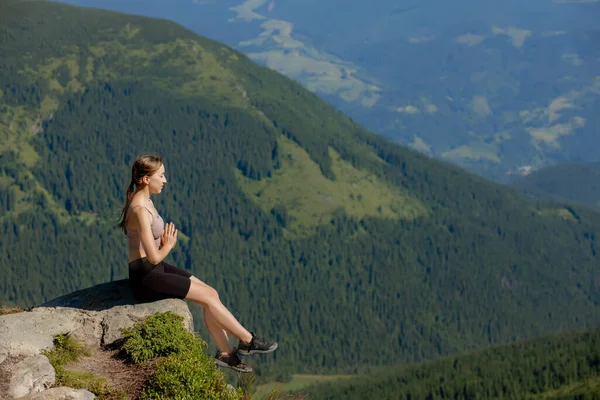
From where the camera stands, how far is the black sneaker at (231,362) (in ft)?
106

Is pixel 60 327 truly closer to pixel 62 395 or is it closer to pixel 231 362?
pixel 62 395

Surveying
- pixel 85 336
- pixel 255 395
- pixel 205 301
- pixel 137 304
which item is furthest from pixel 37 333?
pixel 255 395

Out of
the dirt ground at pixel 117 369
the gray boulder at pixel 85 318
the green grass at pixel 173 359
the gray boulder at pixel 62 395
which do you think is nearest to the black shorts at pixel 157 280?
the gray boulder at pixel 85 318

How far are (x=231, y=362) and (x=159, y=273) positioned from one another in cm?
448

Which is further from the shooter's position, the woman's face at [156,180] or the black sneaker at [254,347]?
the black sneaker at [254,347]

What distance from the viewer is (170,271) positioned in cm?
3406

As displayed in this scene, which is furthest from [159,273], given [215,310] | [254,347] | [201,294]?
[254,347]

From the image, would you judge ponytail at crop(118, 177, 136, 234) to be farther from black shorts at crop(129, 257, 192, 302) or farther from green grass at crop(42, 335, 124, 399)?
green grass at crop(42, 335, 124, 399)

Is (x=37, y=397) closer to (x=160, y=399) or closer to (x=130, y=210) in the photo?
(x=160, y=399)

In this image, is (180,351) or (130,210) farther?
(130,210)

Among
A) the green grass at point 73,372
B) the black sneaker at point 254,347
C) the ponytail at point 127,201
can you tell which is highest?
the ponytail at point 127,201

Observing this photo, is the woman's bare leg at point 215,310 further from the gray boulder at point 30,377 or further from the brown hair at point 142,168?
the gray boulder at point 30,377

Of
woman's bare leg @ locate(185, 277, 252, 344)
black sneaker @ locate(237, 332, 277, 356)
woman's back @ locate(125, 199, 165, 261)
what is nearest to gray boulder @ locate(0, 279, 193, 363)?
woman's bare leg @ locate(185, 277, 252, 344)

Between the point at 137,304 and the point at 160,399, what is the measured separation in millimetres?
7569
